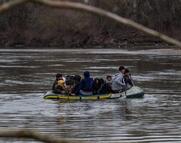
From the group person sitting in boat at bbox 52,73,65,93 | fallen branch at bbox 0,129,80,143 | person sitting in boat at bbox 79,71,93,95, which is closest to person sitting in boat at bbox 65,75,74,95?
person sitting in boat at bbox 52,73,65,93

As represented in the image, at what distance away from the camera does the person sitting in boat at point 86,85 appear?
24141 millimetres

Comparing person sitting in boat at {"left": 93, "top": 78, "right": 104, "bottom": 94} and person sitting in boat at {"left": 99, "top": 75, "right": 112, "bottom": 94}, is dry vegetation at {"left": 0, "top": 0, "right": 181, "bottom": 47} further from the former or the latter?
person sitting in boat at {"left": 93, "top": 78, "right": 104, "bottom": 94}

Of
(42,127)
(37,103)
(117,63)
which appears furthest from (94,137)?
(117,63)

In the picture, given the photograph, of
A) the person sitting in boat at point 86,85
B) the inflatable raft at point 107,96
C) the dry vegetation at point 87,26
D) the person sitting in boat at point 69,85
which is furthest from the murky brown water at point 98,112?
the dry vegetation at point 87,26

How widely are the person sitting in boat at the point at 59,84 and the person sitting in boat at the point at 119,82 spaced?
70.6 inches

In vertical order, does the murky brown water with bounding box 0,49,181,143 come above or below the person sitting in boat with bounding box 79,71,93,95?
below

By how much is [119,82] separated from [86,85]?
1.31m

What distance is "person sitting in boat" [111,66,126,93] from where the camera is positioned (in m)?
24.6

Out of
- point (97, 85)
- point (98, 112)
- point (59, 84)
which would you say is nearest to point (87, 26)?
A: point (59, 84)

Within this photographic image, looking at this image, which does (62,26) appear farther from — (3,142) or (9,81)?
(3,142)

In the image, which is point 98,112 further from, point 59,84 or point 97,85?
point 59,84

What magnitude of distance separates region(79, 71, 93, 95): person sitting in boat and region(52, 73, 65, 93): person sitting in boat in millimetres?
750

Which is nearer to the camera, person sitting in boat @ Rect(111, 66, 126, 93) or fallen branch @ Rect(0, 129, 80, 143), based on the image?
fallen branch @ Rect(0, 129, 80, 143)

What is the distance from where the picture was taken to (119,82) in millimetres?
24891
